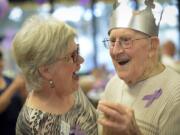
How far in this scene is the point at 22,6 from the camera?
7.11 meters

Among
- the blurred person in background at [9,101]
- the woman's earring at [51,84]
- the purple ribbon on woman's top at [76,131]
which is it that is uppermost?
the woman's earring at [51,84]

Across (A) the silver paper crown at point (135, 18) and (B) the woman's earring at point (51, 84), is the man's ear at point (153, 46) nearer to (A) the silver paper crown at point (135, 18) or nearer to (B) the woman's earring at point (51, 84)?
(A) the silver paper crown at point (135, 18)

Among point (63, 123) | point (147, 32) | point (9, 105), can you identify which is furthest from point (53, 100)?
point (9, 105)

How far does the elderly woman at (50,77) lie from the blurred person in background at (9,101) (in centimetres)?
140

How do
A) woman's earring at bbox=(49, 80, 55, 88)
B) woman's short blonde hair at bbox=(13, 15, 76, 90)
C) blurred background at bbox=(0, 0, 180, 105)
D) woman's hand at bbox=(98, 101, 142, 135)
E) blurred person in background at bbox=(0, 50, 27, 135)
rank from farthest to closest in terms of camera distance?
blurred background at bbox=(0, 0, 180, 105) < blurred person in background at bbox=(0, 50, 27, 135) < woman's earring at bbox=(49, 80, 55, 88) < woman's short blonde hair at bbox=(13, 15, 76, 90) < woman's hand at bbox=(98, 101, 142, 135)

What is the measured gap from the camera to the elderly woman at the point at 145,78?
1.78m

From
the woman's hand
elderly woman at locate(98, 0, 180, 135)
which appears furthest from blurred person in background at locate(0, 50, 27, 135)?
the woman's hand

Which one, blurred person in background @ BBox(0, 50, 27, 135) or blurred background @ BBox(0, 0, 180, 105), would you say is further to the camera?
blurred background @ BBox(0, 0, 180, 105)

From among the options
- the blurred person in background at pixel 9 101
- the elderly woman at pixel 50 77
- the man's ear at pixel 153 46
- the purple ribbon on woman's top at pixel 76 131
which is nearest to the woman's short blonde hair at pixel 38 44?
the elderly woman at pixel 50 77

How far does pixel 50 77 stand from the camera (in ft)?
5.76

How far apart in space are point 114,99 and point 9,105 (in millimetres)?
1396

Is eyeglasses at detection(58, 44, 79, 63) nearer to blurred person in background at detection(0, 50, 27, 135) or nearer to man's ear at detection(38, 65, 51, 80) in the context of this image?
man's ear at detection(38, 65, 51, 80)

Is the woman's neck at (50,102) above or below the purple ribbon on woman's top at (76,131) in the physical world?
above

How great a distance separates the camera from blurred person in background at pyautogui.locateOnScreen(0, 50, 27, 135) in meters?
3.18
